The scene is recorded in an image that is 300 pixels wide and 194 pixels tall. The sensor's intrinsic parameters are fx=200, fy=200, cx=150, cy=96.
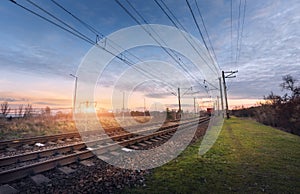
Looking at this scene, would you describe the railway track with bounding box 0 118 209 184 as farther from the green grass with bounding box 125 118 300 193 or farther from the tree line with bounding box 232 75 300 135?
the tree line with bounding box 232 75 300 135

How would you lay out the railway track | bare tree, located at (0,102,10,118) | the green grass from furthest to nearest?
bare tree, located at (0,102,10,118), the railway track, the green grass

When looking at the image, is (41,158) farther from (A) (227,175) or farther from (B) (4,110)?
(B) (4,110)

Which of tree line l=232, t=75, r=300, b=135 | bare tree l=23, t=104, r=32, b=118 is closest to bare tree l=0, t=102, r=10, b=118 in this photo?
bare tree l=23, t=104, r=32, b=118

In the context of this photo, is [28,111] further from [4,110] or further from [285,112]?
[285,112]

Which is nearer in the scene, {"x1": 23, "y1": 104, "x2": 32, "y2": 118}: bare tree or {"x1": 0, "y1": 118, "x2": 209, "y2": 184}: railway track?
{"x1": 0, "y1": 118, "x2": 209, "y2": 184}: railway track

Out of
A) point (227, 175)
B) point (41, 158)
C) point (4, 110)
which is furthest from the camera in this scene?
point (4, 110)

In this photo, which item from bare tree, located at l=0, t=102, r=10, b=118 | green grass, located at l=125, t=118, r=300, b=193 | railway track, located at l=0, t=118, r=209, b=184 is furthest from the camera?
bare tree, located at l=0, t=102, r=10, b=118

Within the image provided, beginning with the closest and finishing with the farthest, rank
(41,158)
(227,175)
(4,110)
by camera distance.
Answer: (227,175) → (41,158) → (4,110)

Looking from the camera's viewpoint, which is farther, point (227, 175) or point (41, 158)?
point (41, 158)

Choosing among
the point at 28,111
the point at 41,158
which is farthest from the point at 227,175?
the point at 28,111

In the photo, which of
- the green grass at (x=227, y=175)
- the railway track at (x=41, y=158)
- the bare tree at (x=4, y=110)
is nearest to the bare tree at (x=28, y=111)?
the bare tree at (x=4, y=110)

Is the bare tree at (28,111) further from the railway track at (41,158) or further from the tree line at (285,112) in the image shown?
→ the tree line at (285,112)

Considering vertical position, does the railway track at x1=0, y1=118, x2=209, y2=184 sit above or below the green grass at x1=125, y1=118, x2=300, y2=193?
above

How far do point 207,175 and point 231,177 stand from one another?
A: 585mm
